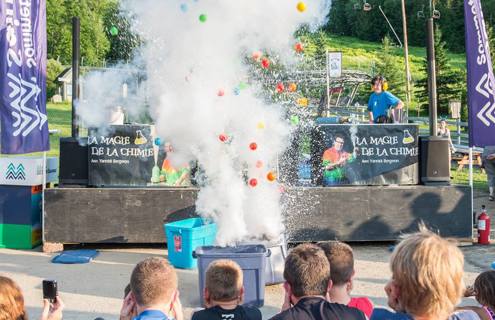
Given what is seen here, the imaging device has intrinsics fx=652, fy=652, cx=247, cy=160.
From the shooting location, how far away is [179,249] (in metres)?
8.41

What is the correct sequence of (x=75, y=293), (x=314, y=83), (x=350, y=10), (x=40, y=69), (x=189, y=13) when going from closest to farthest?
(x=75, y=293), (x=189, y=13), (x=40, y=69), (x=314, y=83), (x=350, y=10)

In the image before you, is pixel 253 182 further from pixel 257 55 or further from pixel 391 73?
pixel 391 73

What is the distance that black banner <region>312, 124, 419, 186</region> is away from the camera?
9.97m

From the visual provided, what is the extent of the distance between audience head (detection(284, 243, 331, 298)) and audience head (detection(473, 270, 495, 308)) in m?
0.87

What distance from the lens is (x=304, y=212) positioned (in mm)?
9836

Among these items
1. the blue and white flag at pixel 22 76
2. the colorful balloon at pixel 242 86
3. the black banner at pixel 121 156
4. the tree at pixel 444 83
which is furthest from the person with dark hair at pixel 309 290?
the tree at pixel 444 83

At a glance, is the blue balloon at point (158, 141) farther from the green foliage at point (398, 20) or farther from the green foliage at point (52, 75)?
the green foliage at point (398, 20)

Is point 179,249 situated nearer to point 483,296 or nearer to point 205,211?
point 205,211

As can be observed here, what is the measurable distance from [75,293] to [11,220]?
3008 millimetres

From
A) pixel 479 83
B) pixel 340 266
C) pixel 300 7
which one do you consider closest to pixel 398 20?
pixel 479 83

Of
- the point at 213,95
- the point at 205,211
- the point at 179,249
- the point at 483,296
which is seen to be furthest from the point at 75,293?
the point at 483,296

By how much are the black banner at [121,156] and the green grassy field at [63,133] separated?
10.2 m

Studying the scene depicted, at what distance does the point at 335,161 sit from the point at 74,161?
13.1 feet

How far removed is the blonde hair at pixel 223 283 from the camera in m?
Result: 3.68
